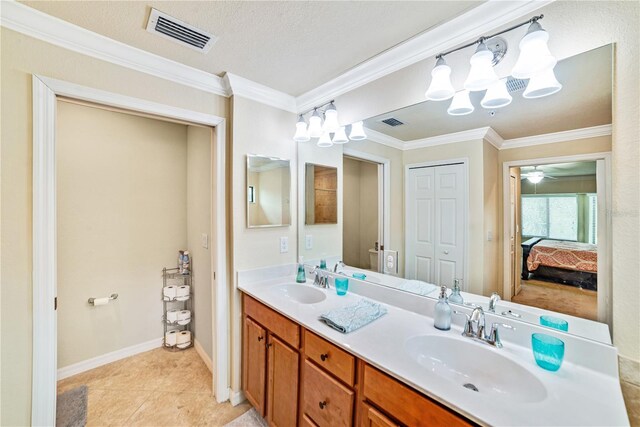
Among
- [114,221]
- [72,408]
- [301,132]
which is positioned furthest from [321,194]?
[72,408]

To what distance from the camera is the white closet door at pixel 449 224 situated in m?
1.42

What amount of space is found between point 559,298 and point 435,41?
139cm

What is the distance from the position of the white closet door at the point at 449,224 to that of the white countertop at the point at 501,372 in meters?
0.23

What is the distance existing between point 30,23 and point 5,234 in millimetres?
1055

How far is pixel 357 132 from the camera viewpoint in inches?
74.5

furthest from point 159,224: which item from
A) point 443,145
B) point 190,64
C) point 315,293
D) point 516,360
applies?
point 516,360

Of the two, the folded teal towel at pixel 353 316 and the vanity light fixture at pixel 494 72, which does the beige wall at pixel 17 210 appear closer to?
the folded teal towel at pixel 353 316

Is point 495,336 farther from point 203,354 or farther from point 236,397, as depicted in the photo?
point 203,354

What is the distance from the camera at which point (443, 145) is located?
146 centimetres

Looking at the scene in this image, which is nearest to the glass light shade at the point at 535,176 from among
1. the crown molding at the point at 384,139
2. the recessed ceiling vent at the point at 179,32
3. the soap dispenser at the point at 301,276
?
the crown molding at the point at 384,139

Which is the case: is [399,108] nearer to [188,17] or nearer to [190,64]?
[188,17]

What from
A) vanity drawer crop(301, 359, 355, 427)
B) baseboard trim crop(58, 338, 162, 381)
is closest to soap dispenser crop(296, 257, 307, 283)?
vanity drawer crop(301, 359, 355, 427)

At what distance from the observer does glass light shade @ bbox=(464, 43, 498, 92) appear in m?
1.17

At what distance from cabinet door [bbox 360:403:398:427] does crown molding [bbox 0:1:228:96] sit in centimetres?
215
